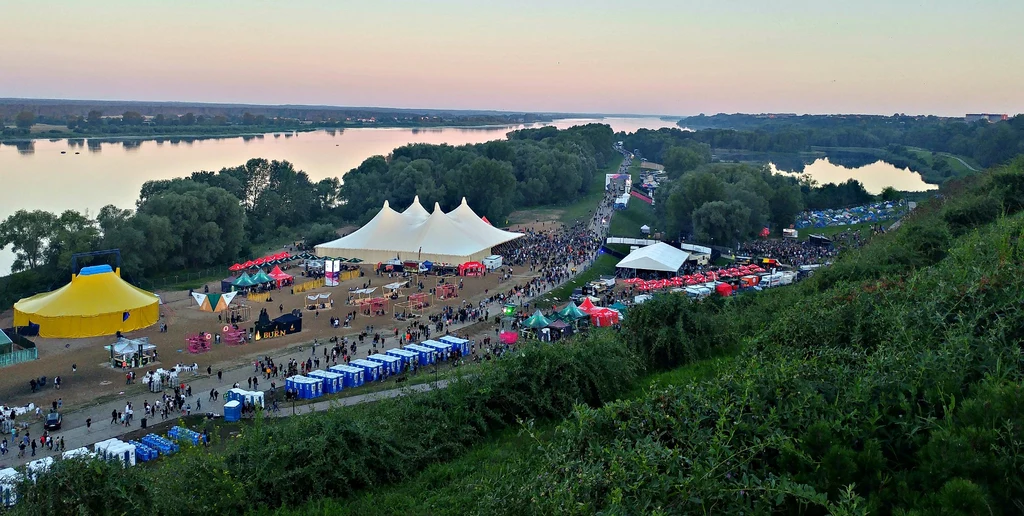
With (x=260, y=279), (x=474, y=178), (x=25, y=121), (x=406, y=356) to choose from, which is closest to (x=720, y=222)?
(x=474, y=178)

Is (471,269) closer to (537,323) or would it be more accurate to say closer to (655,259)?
(655,259)

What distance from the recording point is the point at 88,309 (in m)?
23.5

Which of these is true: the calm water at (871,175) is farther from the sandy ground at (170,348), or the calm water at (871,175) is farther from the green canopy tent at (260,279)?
the green canopy tent at (260,279)

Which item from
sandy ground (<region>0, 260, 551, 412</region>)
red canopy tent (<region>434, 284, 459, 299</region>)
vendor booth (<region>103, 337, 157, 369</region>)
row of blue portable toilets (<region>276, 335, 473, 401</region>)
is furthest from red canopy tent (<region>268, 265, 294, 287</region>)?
row of blue portable toilets (<region>276, 335, 473, 401</region>)

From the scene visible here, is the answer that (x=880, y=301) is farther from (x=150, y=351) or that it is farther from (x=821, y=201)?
(x=821, y=201)

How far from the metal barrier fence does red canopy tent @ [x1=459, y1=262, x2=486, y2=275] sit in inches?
671

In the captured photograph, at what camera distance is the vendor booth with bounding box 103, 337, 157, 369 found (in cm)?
2089

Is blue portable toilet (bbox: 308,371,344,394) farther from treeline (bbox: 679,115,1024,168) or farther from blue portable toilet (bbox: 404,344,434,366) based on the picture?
treeline (bbox: 679,115,1024,168)

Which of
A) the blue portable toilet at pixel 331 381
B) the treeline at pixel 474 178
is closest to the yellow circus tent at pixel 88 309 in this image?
the blue portable toilet at pixel 331 381

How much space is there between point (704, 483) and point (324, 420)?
17.5 feet

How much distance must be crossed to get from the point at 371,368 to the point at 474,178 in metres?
33.7

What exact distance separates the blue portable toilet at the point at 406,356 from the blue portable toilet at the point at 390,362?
21 centimetres

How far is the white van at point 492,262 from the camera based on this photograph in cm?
3538

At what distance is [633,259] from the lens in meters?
34.5
